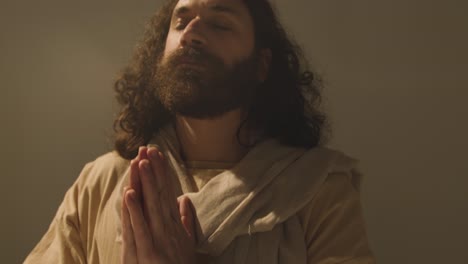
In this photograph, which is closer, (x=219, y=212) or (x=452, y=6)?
(x=219, y=212)

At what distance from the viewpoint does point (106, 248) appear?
738 millimetres

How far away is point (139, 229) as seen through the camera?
0.58 m

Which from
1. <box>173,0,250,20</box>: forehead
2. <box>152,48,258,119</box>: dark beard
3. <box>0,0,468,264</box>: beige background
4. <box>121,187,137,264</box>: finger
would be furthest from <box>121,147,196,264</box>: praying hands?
<box>0,0,468,264</box>: beige background

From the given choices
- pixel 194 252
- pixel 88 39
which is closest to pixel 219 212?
pixel 194 252

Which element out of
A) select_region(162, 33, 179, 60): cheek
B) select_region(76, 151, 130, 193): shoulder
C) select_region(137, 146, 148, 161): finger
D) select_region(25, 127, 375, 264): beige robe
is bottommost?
select_region(25, 127, 375, 264): beige robe

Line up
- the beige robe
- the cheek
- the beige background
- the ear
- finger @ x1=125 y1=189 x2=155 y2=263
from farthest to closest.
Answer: the beige background → the ear → the cheek → the beige robe → finger @ x1=125 y1=189 x2=155 y2=263

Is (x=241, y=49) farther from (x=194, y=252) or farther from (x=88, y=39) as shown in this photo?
(x=88, y=39)

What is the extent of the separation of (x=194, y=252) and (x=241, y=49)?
1.31 feet

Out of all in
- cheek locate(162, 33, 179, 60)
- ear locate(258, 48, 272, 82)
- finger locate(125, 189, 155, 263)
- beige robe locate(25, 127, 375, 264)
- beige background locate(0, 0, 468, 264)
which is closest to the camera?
finger locate(125, 189, 155, 263)

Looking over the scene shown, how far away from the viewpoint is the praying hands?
577mm

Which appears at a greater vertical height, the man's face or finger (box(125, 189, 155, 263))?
the man's face

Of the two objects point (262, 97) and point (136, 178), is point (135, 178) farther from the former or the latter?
point (262, 97)

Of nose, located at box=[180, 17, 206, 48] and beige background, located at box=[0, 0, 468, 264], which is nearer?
nose, located at box=[180, 17, 206, 48]

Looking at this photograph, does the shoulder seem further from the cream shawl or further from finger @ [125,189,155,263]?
finger @ [125,189,155,263]
